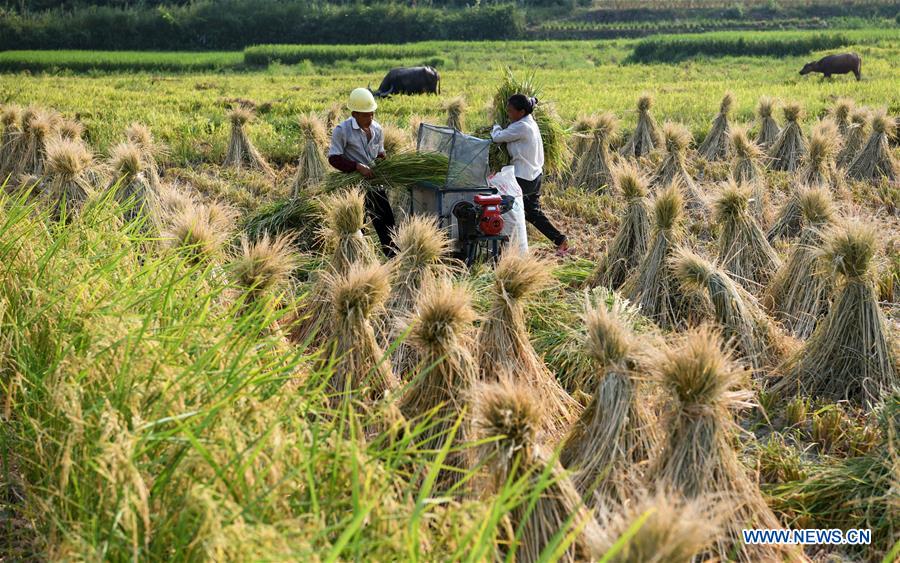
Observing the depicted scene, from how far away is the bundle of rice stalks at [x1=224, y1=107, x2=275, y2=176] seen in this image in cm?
1117

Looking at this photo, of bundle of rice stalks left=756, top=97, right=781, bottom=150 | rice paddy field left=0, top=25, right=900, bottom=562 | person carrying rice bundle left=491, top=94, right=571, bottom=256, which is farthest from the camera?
bundle of rice stalks left=756, top=97, right=781, bottom=150

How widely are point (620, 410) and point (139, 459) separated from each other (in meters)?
1.64

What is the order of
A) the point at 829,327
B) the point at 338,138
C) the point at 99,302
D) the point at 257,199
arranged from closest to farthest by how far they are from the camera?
the point at 99,302 < the point at 829,327 < the point at 338,138 < the point at 257,199

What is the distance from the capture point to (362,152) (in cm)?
691

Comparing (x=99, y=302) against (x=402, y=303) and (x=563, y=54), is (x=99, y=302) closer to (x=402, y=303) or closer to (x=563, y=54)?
(x=402, y=303)

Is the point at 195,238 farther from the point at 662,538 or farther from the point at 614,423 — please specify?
the point at 662,538

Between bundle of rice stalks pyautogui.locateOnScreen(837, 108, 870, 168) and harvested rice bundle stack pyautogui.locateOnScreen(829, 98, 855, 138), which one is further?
harvested rice bundle stack pyautogui.locateOnScreen(829, 98, 855, 138)

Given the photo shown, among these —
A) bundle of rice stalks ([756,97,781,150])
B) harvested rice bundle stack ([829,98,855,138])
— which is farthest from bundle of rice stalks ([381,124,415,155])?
harvested rice bundle stack ([829,98,855,138])

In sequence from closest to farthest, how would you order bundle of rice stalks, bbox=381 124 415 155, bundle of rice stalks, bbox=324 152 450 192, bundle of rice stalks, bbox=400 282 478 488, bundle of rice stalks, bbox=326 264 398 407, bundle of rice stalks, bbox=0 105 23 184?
bundle of rice stalks, bbox=400 282 478 488, bundle of rice stalks, bbox=326 264 398 407, bundle of rice stalks, bbox=324 152 450 192, bundle of rice stalks, bbox=381 124 415 155, bundle of rice stalks, bbox=0 105 23 184

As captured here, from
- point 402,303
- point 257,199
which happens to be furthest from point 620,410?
point 257,199

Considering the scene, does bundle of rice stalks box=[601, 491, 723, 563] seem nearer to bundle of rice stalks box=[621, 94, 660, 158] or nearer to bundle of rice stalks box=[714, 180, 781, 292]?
bundle of rice stalks box=[714, 180, 781, 292]

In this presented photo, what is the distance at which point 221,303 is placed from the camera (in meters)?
4.09

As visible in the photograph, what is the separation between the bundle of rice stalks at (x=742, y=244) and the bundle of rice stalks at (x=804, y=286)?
12.6 inches

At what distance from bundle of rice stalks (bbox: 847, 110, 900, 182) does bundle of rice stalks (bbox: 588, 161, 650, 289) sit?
16.5 ft
